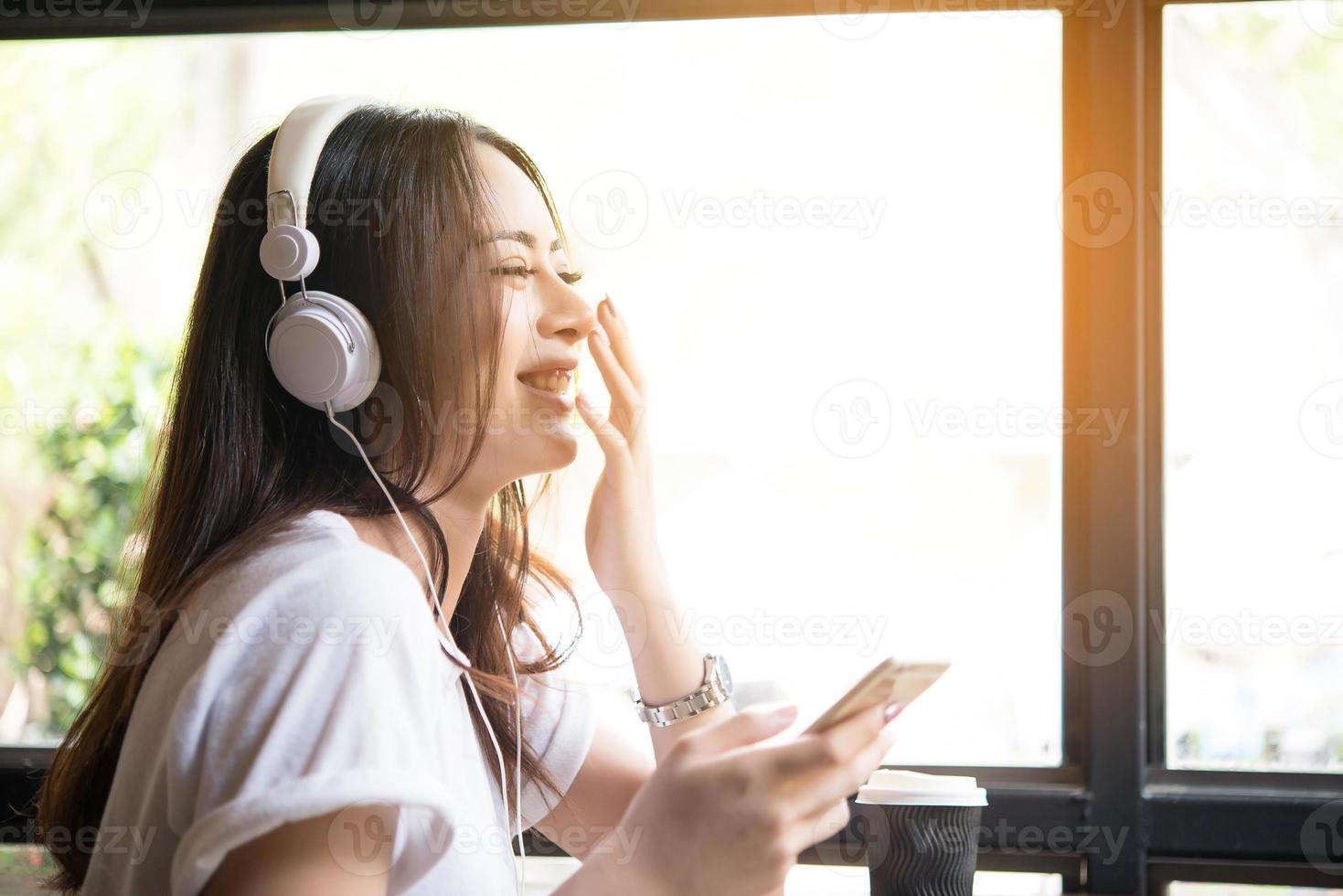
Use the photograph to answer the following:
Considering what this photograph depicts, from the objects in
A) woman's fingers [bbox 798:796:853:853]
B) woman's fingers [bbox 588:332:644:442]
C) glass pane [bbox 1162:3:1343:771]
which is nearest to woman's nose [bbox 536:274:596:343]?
woman's fingers [bbox 588:332:644:442]

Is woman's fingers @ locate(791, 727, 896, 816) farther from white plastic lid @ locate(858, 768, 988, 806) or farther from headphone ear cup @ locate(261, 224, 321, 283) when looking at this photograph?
headphone ear cup @ locate(261, 224, 321, 283)

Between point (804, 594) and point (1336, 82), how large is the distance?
95 centimetres

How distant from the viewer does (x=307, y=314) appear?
86cm

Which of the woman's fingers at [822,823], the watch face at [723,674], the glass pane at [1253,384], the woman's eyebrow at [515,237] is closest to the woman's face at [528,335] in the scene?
the woman's eyebrow at [515,237]

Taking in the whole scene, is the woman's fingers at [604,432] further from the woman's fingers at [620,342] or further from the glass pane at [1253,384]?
the glass pane at [1253,384]

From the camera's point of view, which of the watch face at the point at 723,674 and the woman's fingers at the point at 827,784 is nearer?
the woman's fingers at the point at 827,784

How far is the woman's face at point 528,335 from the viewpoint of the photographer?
0.97m

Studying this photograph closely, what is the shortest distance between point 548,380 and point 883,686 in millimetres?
466

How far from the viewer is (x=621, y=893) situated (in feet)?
2.33

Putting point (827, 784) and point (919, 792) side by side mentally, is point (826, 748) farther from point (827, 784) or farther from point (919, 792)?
point (919, 792)

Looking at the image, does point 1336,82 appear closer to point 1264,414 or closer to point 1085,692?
point 1264,414

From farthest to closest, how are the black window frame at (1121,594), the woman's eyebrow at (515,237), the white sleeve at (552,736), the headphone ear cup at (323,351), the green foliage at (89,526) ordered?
1. the green foliage at (89,526)
2. the black window frame at (1121,594)
3. the white sleeve at (552,736)
4. the woman's eyebrow at (515,237)
5. the headphone ear cup at (323,351)

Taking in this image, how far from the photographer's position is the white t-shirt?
0.66m

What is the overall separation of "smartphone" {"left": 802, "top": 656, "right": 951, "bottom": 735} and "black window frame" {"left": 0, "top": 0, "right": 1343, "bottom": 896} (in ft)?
2.18
